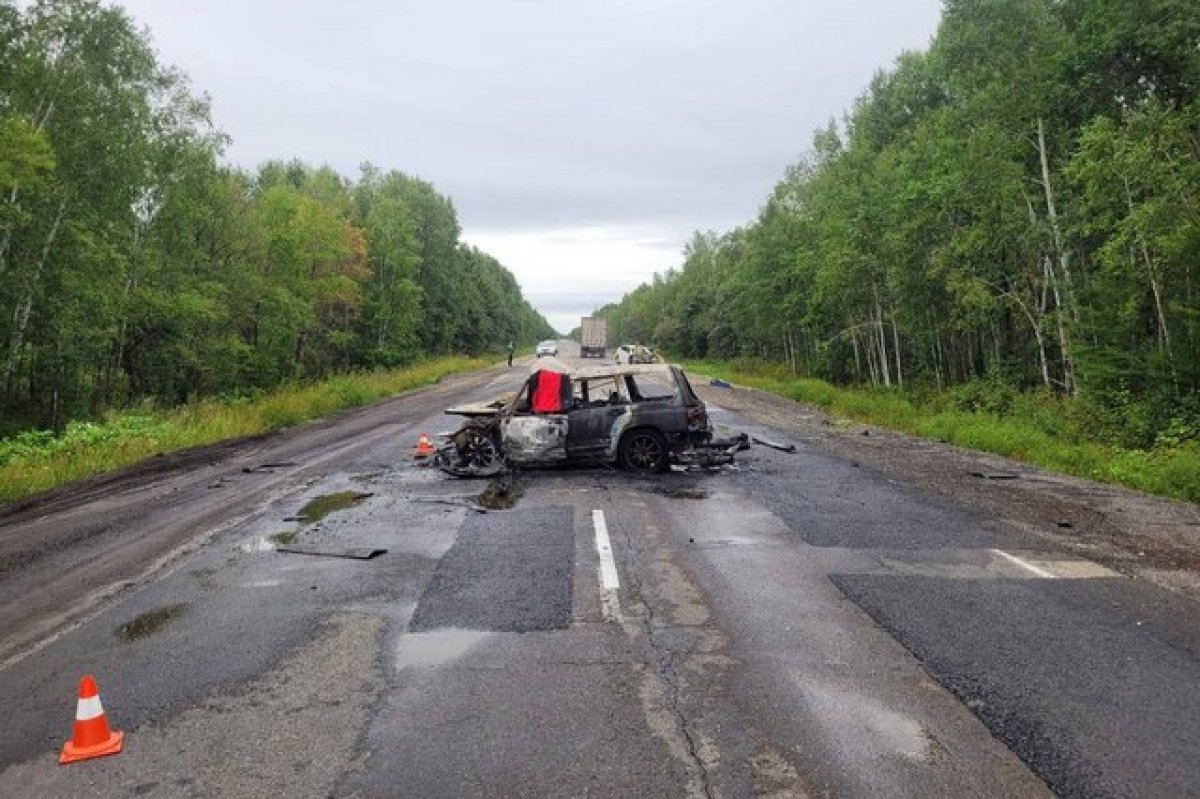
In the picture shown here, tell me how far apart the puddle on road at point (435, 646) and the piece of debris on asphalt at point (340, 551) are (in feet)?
7.56

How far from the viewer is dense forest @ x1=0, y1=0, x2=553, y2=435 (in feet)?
67.5

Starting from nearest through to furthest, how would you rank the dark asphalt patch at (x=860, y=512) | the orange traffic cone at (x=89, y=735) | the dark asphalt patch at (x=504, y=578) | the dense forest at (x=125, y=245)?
the orange traffic cone at (x=89, y=735) < the dark asphalt patch at (x=504, y=578) < the dark asphalt patch at (x=860, y=512) < the dense forest at (x=125, y=245)

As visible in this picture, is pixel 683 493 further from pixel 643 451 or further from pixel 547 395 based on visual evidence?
pixel 547 395

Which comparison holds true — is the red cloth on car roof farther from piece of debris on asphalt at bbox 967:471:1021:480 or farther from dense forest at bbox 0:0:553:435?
dense forest at bbox 0:0:553:435

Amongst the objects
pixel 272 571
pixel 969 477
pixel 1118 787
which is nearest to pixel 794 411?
pixel 969 477

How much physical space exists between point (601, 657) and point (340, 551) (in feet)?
12.6

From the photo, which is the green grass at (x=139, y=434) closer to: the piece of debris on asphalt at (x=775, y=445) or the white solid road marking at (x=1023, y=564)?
the piece of debris on asphalt at (x=775, y=445)

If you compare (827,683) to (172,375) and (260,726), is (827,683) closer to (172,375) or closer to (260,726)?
(260,726)

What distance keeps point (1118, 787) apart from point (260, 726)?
13.3 feet

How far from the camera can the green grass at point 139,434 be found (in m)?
13.2

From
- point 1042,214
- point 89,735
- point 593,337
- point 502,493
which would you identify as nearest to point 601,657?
point 89,735

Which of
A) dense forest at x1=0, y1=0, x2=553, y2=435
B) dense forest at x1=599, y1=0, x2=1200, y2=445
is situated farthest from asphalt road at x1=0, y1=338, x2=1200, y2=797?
dense forest at x1=0, y1=0, x2=553, y2=435

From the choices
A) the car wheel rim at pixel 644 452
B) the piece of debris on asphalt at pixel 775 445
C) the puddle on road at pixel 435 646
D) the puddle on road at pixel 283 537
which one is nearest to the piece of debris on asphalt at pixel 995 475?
the piece of debris on asphalt at pixel 775 445

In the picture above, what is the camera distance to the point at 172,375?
29906 mm
